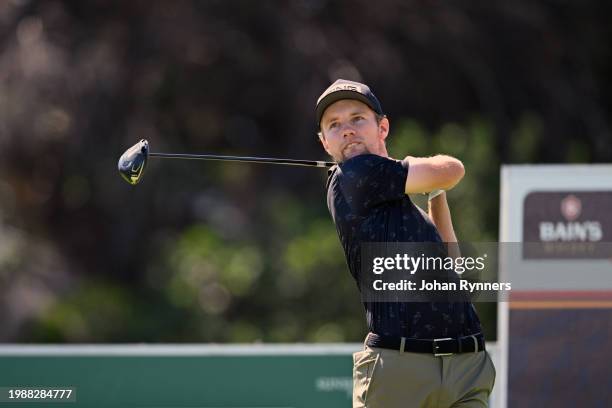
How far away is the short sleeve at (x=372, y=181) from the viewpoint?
11.6 ft

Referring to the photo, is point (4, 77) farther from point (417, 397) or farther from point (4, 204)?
point (417, 397)

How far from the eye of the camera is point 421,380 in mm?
3498

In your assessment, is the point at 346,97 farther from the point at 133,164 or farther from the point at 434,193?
the point at 133,164

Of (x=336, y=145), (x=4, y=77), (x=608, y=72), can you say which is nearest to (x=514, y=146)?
(x=608, y=72)

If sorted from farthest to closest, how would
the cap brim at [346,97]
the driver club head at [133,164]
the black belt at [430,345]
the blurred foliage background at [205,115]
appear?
1. the blurred foliage background at [205,115]
2. the driver club head at [133,164]
3. the cap brim at [346,97]
4. the black belt at [430,345]

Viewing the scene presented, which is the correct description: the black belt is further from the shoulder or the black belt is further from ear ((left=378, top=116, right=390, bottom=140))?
ear ((left=378, top=116, right=390, bottom=140))

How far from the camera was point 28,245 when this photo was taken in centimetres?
1202

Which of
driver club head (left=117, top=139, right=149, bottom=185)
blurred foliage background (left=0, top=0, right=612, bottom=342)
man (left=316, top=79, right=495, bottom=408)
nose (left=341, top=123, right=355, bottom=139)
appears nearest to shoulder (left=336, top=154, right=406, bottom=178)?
man (left=316, top=79, right=495, bottom=408)

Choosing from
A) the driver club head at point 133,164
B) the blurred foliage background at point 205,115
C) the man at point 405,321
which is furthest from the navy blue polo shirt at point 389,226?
the blurred foliage background at point 205,115

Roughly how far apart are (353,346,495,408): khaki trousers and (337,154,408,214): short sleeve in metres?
0.45

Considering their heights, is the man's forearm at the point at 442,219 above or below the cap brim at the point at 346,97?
below

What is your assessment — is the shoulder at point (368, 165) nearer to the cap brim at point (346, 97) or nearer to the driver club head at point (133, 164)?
the cap brim at point (346, 97)

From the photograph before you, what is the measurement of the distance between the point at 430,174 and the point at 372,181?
18 centimetres

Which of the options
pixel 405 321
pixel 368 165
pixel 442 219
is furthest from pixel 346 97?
pixel 405 321
